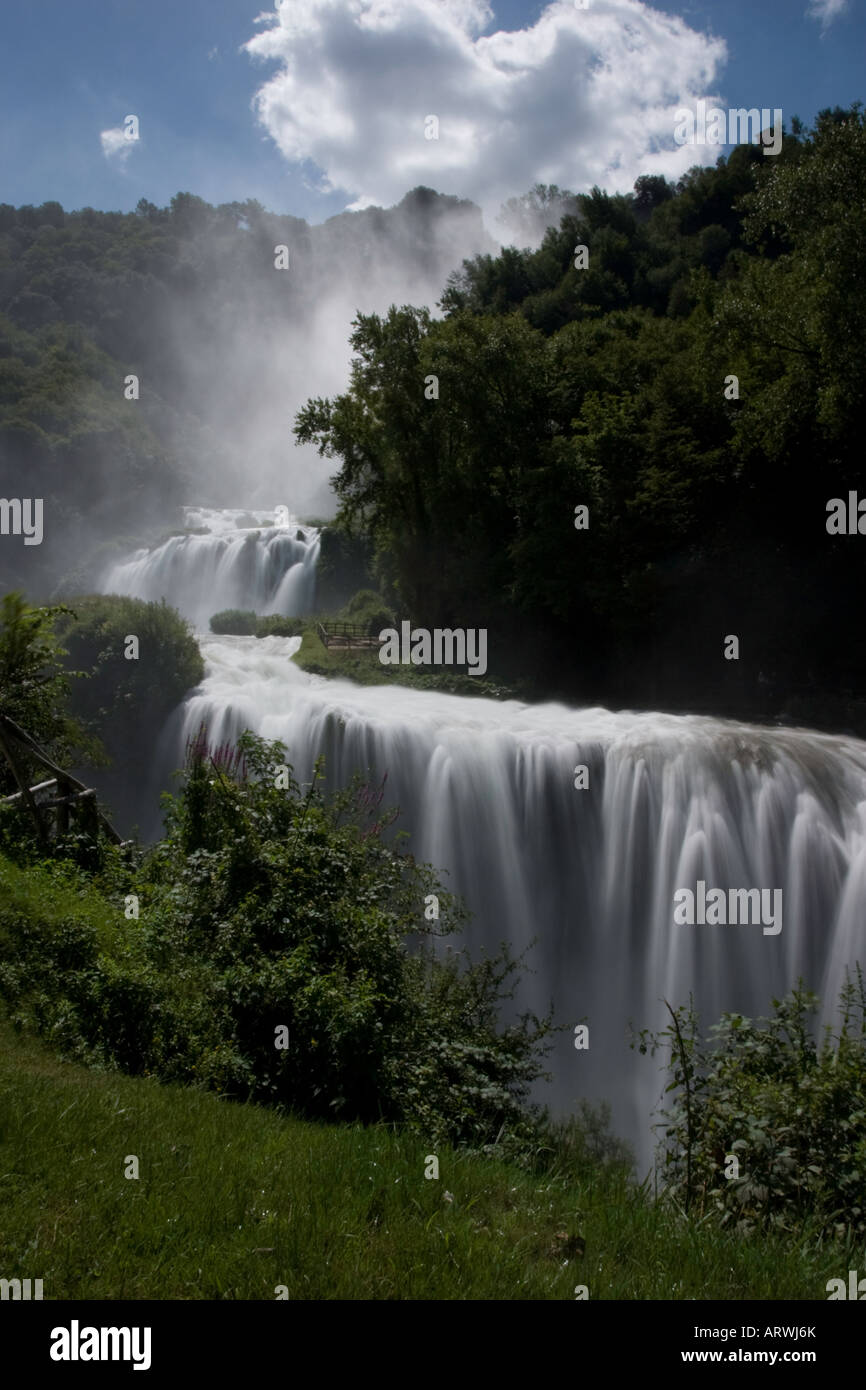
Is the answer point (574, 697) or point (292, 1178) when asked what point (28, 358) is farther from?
point (292, 1178)

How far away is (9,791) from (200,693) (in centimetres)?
1516

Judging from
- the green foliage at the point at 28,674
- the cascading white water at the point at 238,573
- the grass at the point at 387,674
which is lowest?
the green foliage at the point at 28,674

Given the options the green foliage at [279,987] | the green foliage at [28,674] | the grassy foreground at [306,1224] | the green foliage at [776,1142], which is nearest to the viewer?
the grassy foreground at [306,1224]

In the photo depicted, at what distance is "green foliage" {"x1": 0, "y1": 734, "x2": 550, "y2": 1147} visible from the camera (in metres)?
5.72

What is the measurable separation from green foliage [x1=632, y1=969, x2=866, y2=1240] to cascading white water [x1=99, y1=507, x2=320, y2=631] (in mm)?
42560

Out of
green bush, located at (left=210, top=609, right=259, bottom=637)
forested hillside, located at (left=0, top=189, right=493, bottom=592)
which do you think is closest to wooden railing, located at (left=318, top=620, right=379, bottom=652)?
green bush, located at (left=210, top=609, right=259, bottom=637)

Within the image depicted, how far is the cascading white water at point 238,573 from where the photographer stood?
47.7m

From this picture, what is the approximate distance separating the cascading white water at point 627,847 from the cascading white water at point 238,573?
27.7 m

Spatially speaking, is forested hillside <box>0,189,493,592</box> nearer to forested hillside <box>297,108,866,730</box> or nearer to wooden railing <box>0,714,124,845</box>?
forested hillside <box>297,108,866,730</box>

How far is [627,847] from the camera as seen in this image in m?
16.9

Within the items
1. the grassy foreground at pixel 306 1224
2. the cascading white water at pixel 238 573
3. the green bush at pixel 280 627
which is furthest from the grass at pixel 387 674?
the grassy foreground at pixel 306 1224

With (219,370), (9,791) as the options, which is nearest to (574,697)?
(9,791)

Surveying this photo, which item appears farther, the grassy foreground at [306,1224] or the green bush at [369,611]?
the green bush at [369,611]

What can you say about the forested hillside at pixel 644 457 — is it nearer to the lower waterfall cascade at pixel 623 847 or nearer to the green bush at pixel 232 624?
the lower waterfall cascade at pixel 623 847
